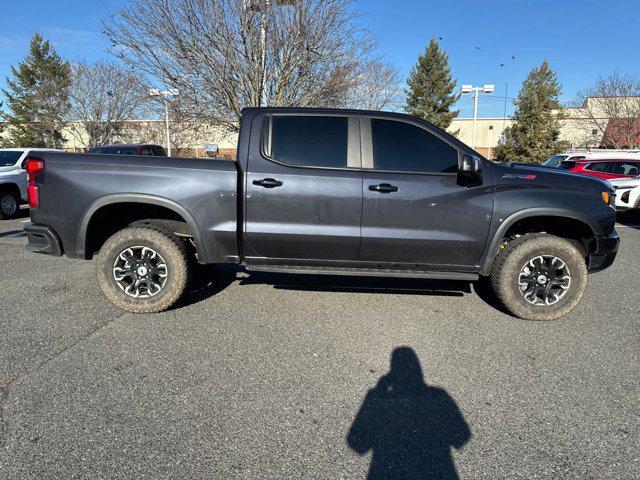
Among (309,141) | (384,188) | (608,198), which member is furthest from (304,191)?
(608,198)

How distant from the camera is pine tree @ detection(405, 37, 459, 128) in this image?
106 ft

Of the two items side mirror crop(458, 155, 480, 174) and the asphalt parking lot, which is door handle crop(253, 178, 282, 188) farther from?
side mirror crop(458, 155, 480, 174)

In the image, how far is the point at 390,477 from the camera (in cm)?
202

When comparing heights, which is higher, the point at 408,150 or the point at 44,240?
the point at 408,150

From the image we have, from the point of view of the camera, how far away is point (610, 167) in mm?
11930

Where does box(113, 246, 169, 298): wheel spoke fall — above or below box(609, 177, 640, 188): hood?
below

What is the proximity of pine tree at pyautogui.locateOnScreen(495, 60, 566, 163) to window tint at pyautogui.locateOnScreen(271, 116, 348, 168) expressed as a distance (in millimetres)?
30420

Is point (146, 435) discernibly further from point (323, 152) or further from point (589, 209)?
point (589, 209)

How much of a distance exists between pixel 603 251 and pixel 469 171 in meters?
1.65

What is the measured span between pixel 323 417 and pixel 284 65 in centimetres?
1200

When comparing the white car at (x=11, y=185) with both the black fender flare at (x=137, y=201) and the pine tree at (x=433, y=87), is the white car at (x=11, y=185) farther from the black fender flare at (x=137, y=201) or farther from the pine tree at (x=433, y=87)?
the pine tree at (x=433, y=87)

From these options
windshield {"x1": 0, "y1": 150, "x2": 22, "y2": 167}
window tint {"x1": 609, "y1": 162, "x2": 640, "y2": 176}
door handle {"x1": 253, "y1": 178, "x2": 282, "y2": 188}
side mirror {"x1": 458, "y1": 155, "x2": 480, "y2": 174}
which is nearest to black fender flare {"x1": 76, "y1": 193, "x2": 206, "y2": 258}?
door handle {"x1": 253, "y1": 178, "x2": 282, "y2": 188}

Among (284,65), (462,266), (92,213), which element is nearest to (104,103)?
(284,65)

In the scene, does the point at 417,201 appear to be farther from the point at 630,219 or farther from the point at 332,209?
the point at 630,219
